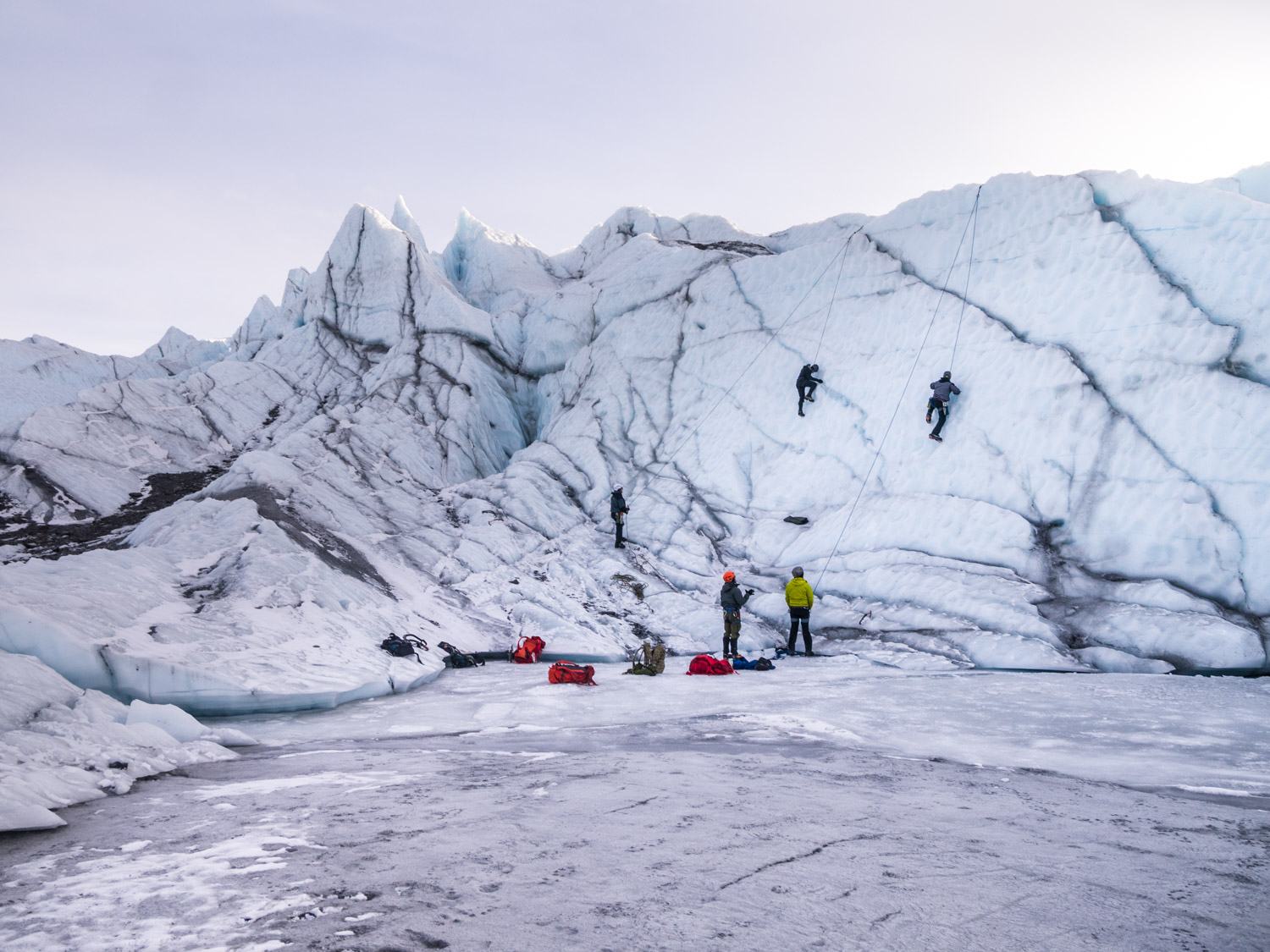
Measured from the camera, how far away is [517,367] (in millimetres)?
22406

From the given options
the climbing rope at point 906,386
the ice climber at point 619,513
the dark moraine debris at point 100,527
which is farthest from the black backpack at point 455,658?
the climbing rope at point 906,386

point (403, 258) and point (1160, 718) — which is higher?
point (403, 258)

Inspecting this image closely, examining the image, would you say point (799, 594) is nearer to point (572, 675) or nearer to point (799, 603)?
point (799, 603)

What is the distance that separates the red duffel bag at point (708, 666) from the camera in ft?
32.7

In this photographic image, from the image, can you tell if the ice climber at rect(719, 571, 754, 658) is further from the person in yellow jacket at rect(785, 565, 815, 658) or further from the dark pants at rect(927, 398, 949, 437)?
the dark pants at rect(927, 398, 949, 437)

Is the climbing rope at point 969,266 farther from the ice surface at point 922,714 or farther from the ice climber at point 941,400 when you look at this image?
the ice surface at point 922,714

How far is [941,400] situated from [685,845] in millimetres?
11878

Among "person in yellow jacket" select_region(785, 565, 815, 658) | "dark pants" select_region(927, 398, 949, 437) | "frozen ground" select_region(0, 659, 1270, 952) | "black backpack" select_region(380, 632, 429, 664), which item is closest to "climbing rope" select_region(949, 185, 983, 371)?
"dark pants" select_region(927, 398, 949, 437)

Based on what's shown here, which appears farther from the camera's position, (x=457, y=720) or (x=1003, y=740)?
(x=457, y=720)

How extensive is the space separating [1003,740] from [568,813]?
3926 millimetres

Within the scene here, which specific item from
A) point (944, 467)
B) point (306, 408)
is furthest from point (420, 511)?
point (944, 467)

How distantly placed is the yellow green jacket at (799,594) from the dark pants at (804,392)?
5.55 metres

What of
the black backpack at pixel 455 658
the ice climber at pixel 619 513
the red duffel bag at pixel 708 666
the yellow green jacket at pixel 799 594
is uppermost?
the ice climber at pixel 619 513

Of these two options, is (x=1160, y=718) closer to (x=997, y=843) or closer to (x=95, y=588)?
(x=997, y=843)
